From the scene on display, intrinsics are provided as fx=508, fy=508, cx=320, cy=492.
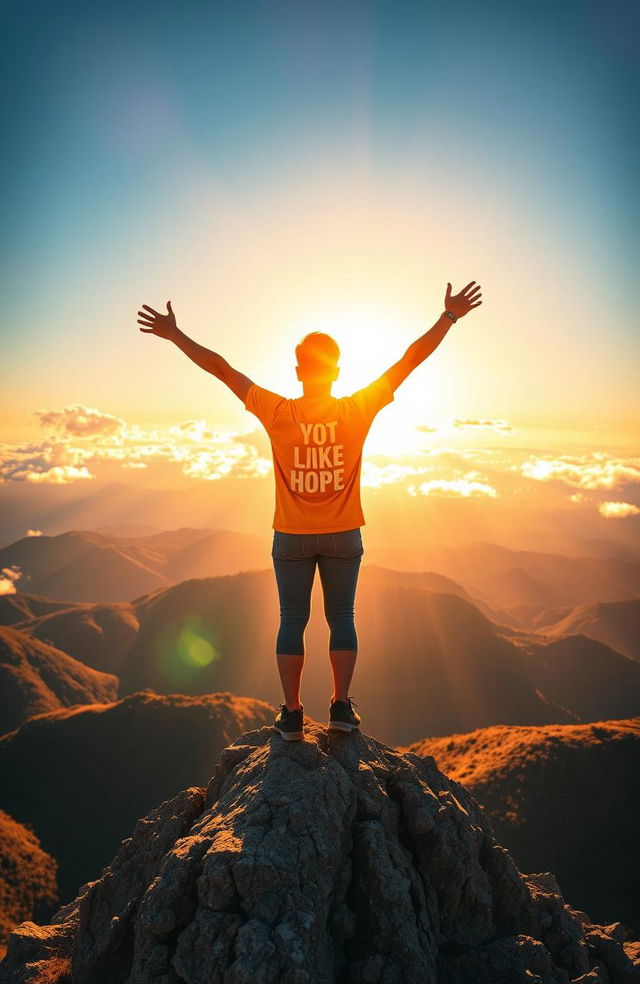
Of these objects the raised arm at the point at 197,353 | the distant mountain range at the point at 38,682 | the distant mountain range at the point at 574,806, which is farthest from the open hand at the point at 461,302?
the distant mountain range at the point at 38,682

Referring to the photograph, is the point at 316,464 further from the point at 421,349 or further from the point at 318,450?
the point at 421,349

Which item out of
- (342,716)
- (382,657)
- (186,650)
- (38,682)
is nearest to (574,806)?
(342,716)

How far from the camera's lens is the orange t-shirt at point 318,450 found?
15.2 feet

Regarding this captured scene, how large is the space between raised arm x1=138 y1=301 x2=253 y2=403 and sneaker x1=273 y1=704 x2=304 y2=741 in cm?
331

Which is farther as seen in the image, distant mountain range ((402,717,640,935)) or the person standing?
distant mountain range ((402,717,640,935))

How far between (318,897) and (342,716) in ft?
6.13

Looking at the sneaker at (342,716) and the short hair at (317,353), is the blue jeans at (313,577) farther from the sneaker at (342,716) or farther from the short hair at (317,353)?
the short hair at (317,353)

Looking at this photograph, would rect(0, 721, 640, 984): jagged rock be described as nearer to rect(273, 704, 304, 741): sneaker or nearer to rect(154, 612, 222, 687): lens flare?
rect(273, 704, 304, 741): sneaker

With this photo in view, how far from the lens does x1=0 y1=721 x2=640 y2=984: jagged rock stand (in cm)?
377

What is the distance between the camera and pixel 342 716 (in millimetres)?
5754

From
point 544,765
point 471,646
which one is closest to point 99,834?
point 544,765

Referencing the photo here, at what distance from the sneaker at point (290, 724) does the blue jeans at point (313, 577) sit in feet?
2.65

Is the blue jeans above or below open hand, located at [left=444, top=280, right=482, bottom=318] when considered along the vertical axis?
below

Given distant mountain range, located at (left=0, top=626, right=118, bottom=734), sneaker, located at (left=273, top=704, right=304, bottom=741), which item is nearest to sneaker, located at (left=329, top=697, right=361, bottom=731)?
sneaker, located at (left=273, top=704, right=304, bottom=741)
